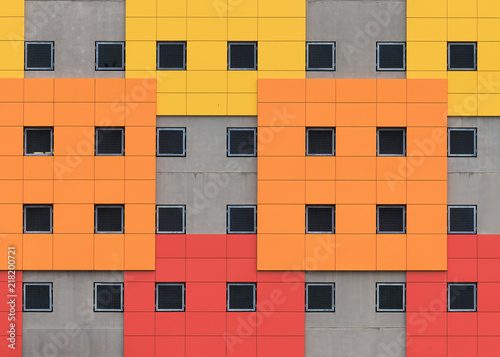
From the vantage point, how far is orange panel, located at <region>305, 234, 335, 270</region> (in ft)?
75.2

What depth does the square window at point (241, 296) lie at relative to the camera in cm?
2319

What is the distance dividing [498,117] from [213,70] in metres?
11.0

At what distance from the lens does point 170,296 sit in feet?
76.0

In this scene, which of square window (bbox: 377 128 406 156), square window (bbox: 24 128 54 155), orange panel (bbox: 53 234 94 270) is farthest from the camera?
square window (bbox: 377 128 406 156)

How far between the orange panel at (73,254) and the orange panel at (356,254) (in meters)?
9.28

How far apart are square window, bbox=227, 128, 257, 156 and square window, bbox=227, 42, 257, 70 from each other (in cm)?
240

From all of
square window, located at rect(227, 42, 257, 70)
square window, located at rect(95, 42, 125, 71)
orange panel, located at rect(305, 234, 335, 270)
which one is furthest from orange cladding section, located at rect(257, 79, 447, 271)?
square window, located at rect(95, 42, 125, 71)

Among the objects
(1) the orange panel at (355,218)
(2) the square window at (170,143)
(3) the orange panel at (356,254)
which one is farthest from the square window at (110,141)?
(3) the orange panel at (356,254)

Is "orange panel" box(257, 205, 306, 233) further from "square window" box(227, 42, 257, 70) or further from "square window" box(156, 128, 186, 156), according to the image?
"square window" box(227, 42, 257, 70)

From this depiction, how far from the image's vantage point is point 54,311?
2309 centimetres

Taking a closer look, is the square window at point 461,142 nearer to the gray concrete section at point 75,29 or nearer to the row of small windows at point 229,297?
the row of small windows at point 229,297

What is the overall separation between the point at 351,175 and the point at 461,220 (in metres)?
4.53

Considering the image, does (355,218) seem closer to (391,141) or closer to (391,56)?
(391,141)

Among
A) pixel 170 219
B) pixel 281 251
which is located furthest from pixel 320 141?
pixel 170 219
